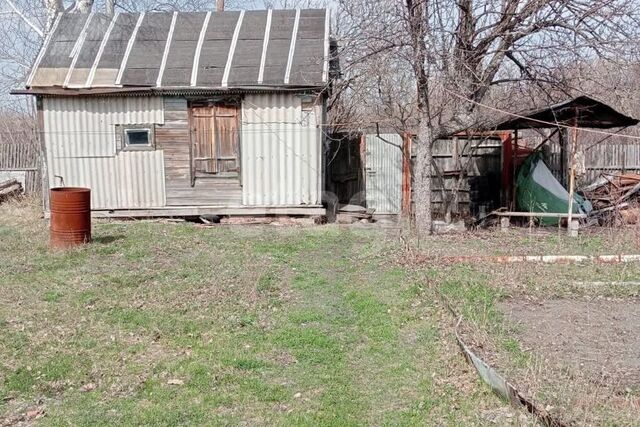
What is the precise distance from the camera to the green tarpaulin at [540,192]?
1112 centimetres

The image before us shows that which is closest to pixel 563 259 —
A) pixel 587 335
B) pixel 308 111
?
pixel 587 335

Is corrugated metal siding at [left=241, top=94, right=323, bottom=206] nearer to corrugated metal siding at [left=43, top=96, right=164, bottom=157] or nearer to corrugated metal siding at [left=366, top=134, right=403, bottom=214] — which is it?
corrugated metal siding at [left=366, top=134, right=403, bottom=214]

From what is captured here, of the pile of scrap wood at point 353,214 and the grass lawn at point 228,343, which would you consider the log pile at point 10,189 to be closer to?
the grass lawn at point 228,343

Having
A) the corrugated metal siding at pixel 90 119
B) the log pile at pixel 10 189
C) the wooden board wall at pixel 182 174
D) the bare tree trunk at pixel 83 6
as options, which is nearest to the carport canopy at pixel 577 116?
the wooden board wall at pixel 182 174

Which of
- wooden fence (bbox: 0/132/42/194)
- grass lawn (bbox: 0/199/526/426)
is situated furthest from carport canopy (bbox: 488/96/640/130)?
wooden fence (bbox: 0/132/42/194)

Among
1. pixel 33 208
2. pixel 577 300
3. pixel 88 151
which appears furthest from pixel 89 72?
pixel 577 300

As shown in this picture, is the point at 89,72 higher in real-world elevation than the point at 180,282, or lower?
higher

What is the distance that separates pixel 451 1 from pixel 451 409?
6802 mm

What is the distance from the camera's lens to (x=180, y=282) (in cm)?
662

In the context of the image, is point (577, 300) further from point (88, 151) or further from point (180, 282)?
point (88, 151)

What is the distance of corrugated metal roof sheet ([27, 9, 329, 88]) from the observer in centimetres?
1121

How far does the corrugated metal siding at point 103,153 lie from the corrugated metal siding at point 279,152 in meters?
1.91

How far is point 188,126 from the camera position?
11359 millimetres

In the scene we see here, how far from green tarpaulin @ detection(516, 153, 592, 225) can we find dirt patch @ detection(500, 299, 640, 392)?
5807mm
